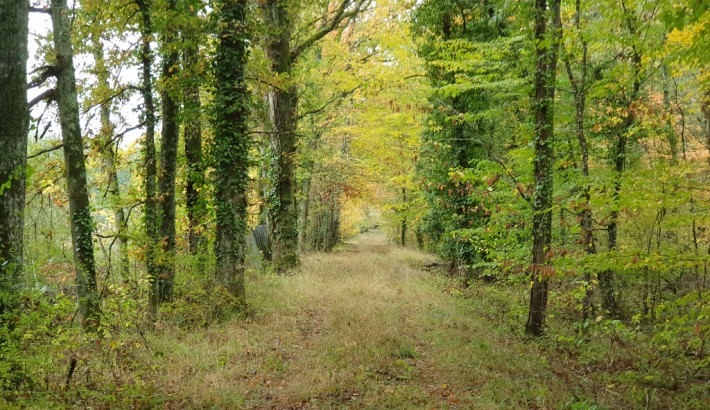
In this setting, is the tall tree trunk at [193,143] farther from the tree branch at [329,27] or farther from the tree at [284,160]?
the tree branch at [329,27]

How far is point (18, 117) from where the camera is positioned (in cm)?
495

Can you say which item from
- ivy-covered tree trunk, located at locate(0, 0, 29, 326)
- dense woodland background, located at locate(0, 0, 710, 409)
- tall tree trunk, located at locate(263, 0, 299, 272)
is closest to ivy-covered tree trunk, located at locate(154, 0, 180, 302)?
dense woodland background, located at locate(0, 0, 710, 409)

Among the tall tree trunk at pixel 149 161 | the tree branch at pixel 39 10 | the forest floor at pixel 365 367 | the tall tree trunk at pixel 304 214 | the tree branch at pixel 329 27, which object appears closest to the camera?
the forest floor at pixel 365 367

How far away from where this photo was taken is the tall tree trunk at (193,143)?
31.4 ft

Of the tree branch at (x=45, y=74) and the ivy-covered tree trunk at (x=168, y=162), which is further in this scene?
the ivy-covered tree trunk at (x=168, y=162)

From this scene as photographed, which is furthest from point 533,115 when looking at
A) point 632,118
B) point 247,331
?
point 247,331

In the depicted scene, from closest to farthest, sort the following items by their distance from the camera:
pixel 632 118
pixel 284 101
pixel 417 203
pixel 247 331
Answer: pixel 247 331 < pixel 632 118 < pixel 284 101 < pixel 417 203

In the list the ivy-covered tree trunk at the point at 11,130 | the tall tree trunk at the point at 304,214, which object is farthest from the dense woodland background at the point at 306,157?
the tall tree trunk at the point at 304,214

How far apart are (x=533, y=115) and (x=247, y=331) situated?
7.28 m

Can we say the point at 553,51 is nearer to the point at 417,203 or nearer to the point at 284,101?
the point at 284,101

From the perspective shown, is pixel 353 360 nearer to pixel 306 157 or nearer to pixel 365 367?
pixel 365 367

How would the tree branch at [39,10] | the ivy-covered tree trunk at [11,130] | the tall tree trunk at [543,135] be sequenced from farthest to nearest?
the tall tree trunk at [543,135], the tree branch at [39,10], the ivy-covered tree trunk at [11,130]

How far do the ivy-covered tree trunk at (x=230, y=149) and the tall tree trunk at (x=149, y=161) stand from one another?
4.49 feet

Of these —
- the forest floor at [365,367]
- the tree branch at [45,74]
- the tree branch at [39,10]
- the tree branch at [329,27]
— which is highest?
the tree branch at [329,27]
